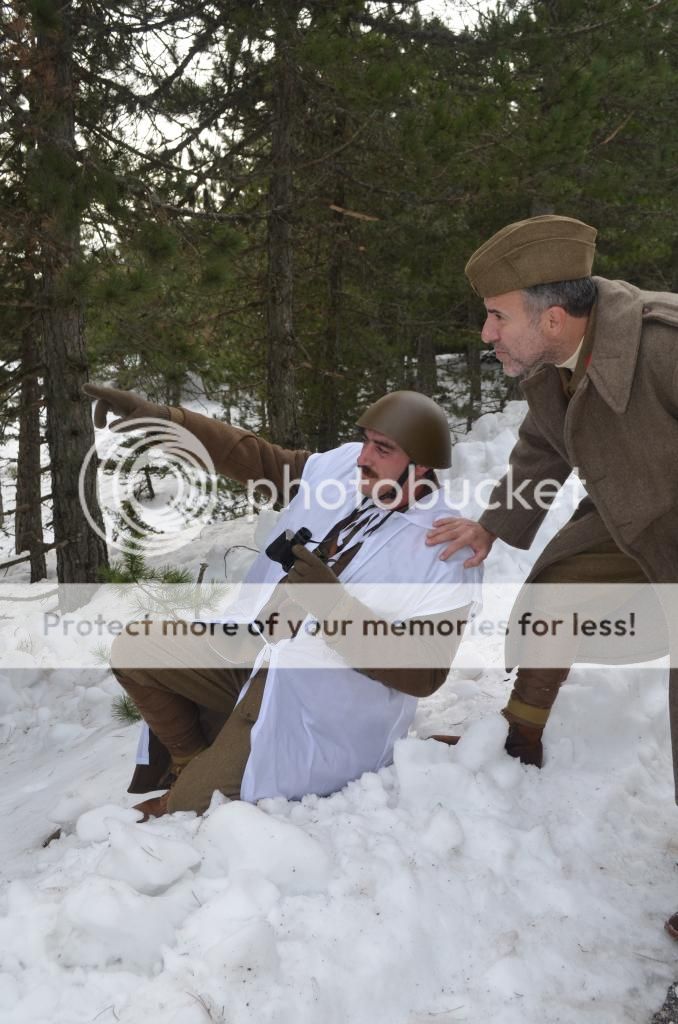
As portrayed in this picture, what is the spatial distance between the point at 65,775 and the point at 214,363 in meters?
4.40

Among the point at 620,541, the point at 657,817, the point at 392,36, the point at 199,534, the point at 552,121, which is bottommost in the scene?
the point at 199,534

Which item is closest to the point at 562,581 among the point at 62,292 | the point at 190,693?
the point at 190,693

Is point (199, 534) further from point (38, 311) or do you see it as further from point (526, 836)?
point (526, 836)

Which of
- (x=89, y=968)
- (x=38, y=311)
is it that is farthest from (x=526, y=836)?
(x=38, y=311)

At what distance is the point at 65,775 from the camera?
4.15 m

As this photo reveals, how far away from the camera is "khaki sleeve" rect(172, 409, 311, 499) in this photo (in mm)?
3438

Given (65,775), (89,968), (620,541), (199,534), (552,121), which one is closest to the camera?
(89,968)

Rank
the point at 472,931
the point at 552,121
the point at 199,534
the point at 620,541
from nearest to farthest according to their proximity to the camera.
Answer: the point at 472,931
the point at 620,541
the point at 552,121
the point at 199,534

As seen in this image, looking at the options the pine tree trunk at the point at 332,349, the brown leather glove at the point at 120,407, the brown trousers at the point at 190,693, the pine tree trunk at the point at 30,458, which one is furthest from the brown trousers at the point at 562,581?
the pine tree trunk at the point at 332,349

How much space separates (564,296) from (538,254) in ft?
0.51

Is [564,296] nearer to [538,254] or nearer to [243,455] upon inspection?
[538,254]

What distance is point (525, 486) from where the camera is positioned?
3.15m

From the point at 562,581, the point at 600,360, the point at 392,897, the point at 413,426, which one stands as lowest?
the point at 392,897

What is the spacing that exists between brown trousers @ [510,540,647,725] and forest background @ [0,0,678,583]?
3236 mm
